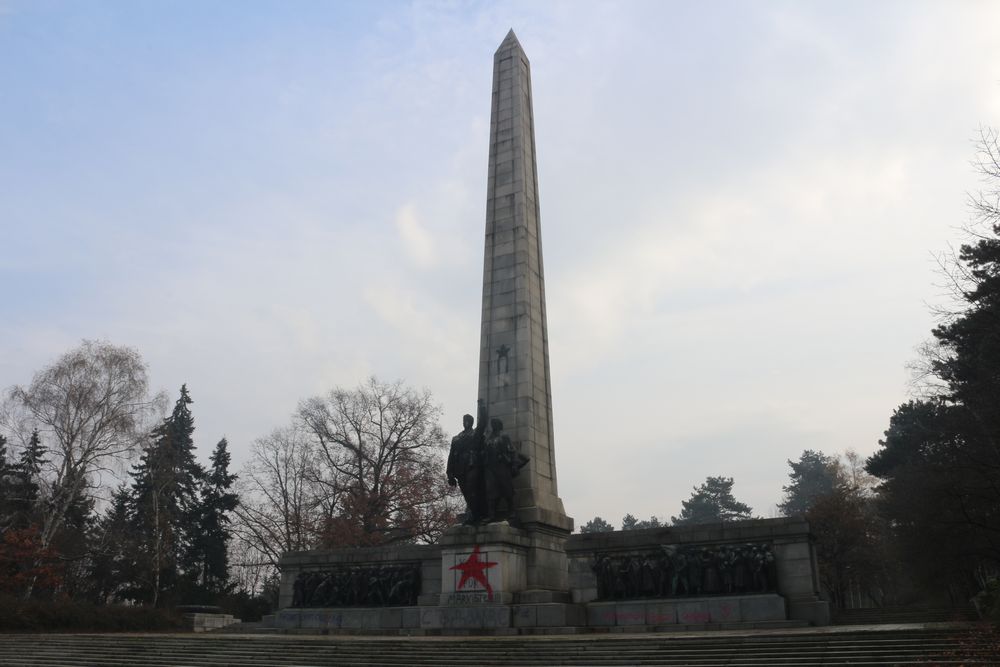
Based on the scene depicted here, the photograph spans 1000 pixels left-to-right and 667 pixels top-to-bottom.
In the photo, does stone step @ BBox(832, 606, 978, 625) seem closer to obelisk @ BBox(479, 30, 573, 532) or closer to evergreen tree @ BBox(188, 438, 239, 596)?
obelisk @ BBox(479, 30, 573, 532)

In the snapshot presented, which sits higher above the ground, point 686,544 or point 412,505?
point 412,505

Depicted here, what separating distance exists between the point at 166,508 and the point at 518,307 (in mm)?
26342

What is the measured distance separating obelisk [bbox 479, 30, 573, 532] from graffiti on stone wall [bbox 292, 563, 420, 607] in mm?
3141

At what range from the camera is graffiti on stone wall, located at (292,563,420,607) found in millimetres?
18094

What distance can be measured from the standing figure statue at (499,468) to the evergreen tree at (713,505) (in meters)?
72.6

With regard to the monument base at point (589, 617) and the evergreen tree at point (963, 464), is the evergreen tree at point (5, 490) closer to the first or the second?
the monument base at point (589, 617)

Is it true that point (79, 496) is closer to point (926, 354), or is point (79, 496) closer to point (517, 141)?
point (517, 141)

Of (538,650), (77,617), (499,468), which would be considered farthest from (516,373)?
(77,617)

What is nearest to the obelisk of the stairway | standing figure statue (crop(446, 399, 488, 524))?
standing figure statue (crop(446, 399, 488, 524))

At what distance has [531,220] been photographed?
71.4 ft

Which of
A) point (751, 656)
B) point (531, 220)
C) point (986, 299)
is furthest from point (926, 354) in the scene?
point (751, 656)

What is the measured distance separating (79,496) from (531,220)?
24052mm

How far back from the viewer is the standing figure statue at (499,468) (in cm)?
1777

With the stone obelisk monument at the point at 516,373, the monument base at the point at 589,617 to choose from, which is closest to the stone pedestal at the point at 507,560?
the stone obelisk monument at the point at 516,373
